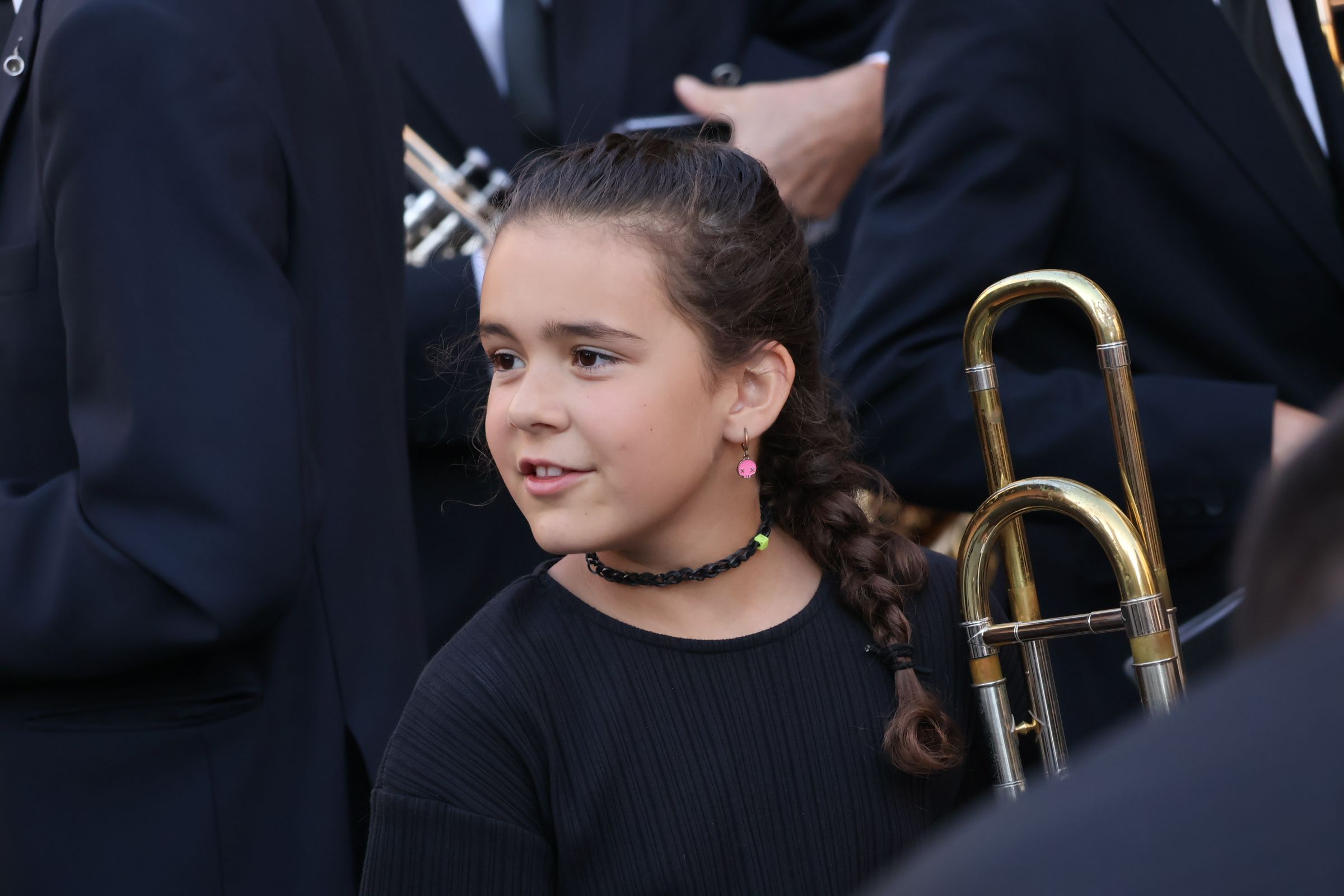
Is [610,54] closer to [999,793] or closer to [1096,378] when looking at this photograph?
[1096,378]

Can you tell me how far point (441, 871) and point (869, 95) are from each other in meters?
2.52

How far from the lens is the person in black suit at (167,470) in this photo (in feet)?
6.09

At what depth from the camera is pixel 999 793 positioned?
1677mm

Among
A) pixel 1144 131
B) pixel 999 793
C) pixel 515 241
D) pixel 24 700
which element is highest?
pixel 515 241

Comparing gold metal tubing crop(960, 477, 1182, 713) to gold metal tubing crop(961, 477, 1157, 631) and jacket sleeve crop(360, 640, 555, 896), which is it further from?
jacket sleeve crop(360, 640, 555, 896)

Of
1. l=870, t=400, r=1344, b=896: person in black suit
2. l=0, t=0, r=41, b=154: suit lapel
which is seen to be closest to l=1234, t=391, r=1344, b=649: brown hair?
l=870, t=400, r=1344, b=896: person in black suit

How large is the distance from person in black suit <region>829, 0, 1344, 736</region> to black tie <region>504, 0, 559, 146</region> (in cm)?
103

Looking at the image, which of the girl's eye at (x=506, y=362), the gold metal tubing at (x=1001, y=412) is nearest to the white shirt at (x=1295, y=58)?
the gold metal tubing at (x=1001, y=412)

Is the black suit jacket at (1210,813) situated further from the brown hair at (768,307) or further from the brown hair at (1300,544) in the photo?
the brown hair at (768,307)

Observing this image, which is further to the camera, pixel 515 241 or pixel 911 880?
pixel 515 241

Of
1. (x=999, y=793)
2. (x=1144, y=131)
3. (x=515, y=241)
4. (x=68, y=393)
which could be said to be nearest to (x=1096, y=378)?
(x=1144, y=131)

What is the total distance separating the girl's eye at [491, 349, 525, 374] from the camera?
1.67 metres

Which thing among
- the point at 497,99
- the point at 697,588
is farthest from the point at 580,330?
the point at 497,99

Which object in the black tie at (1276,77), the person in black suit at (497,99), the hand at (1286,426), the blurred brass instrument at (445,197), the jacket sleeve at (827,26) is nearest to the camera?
the hand at (1286,426)
